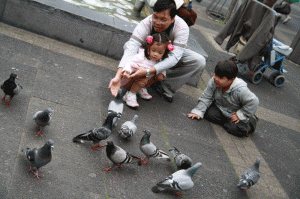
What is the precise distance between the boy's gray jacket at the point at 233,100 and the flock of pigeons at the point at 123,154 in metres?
1.26

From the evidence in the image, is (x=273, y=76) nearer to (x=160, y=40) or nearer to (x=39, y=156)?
(x=160, y=40)

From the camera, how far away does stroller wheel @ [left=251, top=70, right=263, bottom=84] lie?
7.82 meters

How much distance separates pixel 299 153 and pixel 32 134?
4.05 metres

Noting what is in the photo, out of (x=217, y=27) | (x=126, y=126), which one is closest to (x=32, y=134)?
(x=126, y=126)

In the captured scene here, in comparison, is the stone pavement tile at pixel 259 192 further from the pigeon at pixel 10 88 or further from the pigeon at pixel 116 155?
the pigeon at pixel 10 88

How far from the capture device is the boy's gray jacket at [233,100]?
16.6 ft

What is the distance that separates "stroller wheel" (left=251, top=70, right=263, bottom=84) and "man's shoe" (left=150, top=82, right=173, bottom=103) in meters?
3.01

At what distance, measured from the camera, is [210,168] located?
4316mm

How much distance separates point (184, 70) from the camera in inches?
222

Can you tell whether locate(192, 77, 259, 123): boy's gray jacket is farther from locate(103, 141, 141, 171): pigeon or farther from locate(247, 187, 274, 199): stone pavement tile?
locate(103, 141, 141, 171): pigeon

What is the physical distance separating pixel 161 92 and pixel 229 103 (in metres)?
1.15

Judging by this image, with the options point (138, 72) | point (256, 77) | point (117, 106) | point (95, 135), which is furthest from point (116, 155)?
point (256, 77)

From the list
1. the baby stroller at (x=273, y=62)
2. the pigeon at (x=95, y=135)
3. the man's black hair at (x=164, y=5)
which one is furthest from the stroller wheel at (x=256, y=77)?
the pigeon at (x=95, y=135)

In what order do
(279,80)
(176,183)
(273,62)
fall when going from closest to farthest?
(176,183), (273,62), (279,80)
